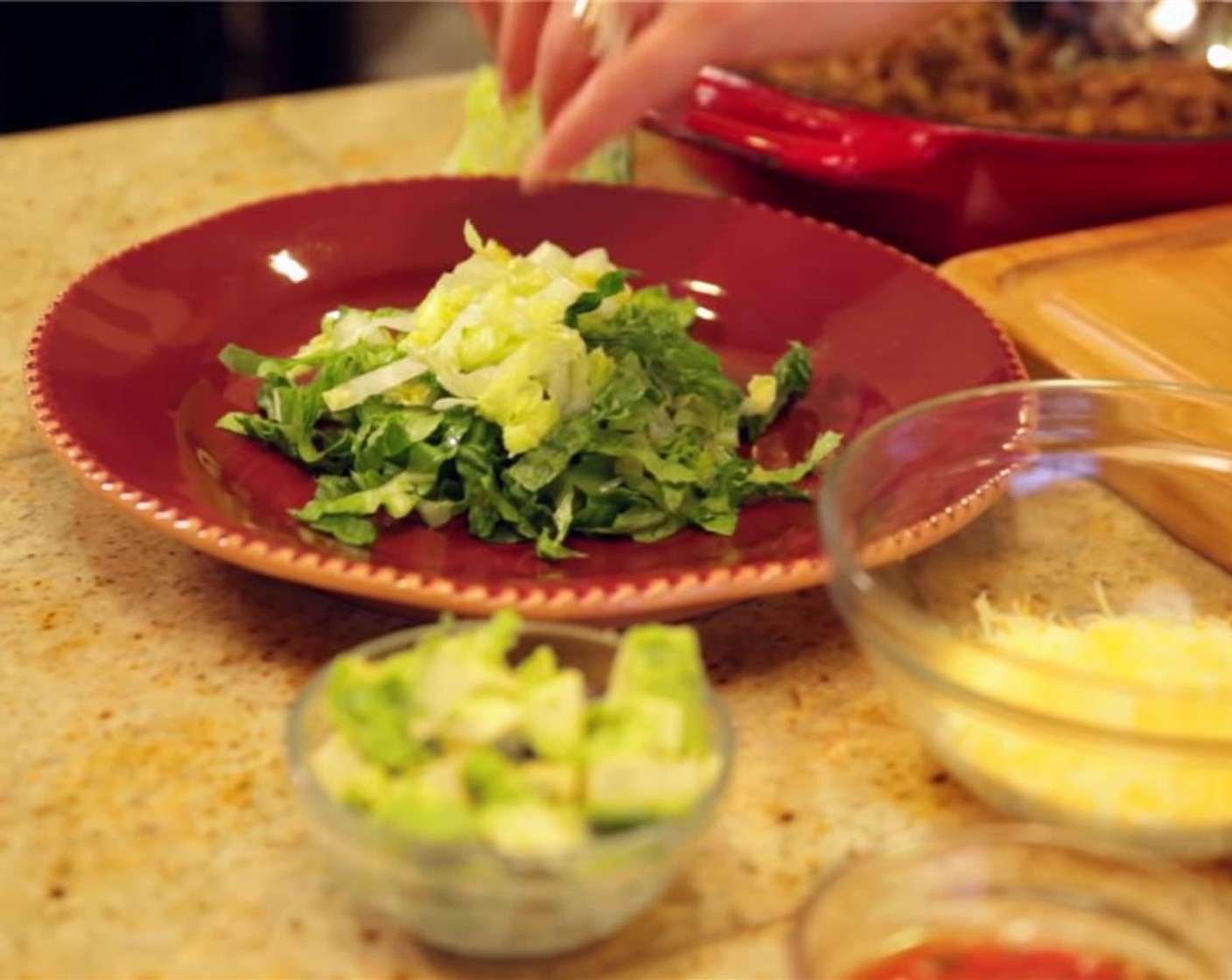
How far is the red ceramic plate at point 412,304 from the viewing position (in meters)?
0.99

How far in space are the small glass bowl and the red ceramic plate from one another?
0.21 metres

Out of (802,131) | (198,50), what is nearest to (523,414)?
(802,131)

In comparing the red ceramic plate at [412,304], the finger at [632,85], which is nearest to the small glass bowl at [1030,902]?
the red ceramic plate at [412,304]

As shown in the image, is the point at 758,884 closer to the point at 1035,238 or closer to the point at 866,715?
the point at 866,715

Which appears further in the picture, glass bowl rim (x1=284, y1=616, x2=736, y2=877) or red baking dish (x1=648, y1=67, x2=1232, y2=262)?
red baking dish (x1=648, y1=67, x2=1232, y2=262)

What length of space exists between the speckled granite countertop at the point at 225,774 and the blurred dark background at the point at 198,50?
177cm

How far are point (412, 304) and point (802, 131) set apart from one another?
1.32ft

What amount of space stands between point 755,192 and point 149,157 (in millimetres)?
652

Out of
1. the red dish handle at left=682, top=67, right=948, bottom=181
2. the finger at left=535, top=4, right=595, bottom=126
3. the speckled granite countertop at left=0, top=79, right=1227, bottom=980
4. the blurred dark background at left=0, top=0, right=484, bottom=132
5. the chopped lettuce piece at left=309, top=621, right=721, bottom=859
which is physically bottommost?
the blurred dark background at left=0, top=0, right=484, bottom=132

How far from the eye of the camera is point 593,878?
77 centimetres

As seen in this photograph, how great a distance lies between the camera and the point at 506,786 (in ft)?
2.49

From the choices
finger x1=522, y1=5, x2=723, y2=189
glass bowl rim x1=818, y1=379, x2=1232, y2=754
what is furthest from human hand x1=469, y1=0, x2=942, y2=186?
glass bowl rim x1=818, y1=379, x2=1232, y2=754

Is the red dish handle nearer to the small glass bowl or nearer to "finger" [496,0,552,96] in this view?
"finger" [496,0,552,96]

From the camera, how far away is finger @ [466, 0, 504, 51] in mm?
1505
